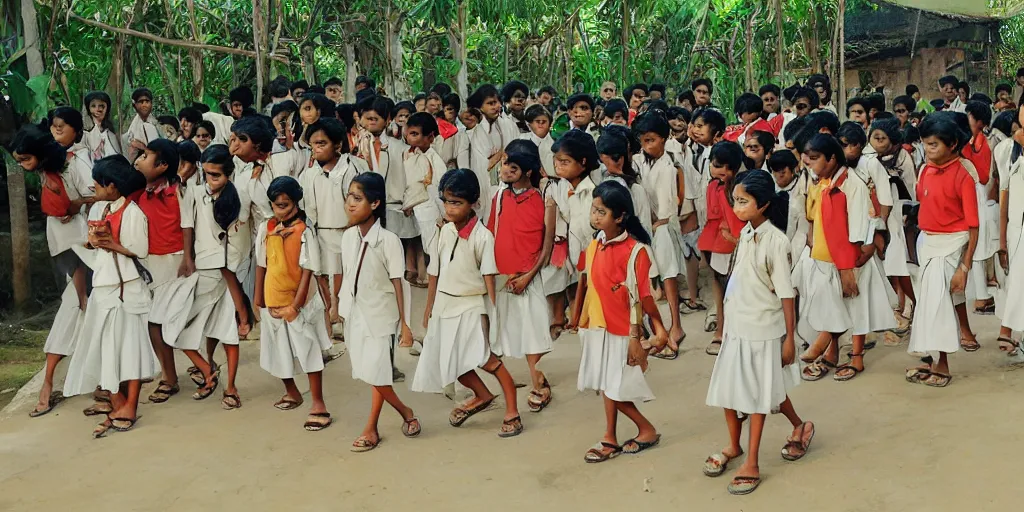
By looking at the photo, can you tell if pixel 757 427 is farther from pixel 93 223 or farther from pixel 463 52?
pixel 463 52

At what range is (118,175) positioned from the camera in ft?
18.3

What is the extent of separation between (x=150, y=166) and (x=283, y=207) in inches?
37.4

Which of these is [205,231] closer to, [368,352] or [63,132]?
[63,132]

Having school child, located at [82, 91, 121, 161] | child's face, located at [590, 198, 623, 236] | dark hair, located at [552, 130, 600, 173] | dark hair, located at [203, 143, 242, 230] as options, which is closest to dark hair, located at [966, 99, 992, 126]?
dark hair, located at [552, 130, 600, 173]

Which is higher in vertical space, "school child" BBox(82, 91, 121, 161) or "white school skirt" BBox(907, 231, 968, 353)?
"school child" BBox(82, 91, 121, 161)

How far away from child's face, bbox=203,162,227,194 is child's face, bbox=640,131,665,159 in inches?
107

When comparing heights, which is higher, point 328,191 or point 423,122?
point 423,122

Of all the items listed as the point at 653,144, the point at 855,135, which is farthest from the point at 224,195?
the point at 855,135

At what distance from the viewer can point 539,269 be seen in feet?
18.9

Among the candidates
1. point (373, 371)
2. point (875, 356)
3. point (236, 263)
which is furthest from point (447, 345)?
point (875, 356)

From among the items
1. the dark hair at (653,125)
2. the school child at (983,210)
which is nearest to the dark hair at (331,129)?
the dark hair at (653,125)

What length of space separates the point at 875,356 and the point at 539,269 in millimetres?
2178

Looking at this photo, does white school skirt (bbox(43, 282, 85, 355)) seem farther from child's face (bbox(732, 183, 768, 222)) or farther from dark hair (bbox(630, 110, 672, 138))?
child's face (bbox(732, 183, 768, 222))

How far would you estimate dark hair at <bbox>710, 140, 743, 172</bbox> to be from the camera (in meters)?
6.01
